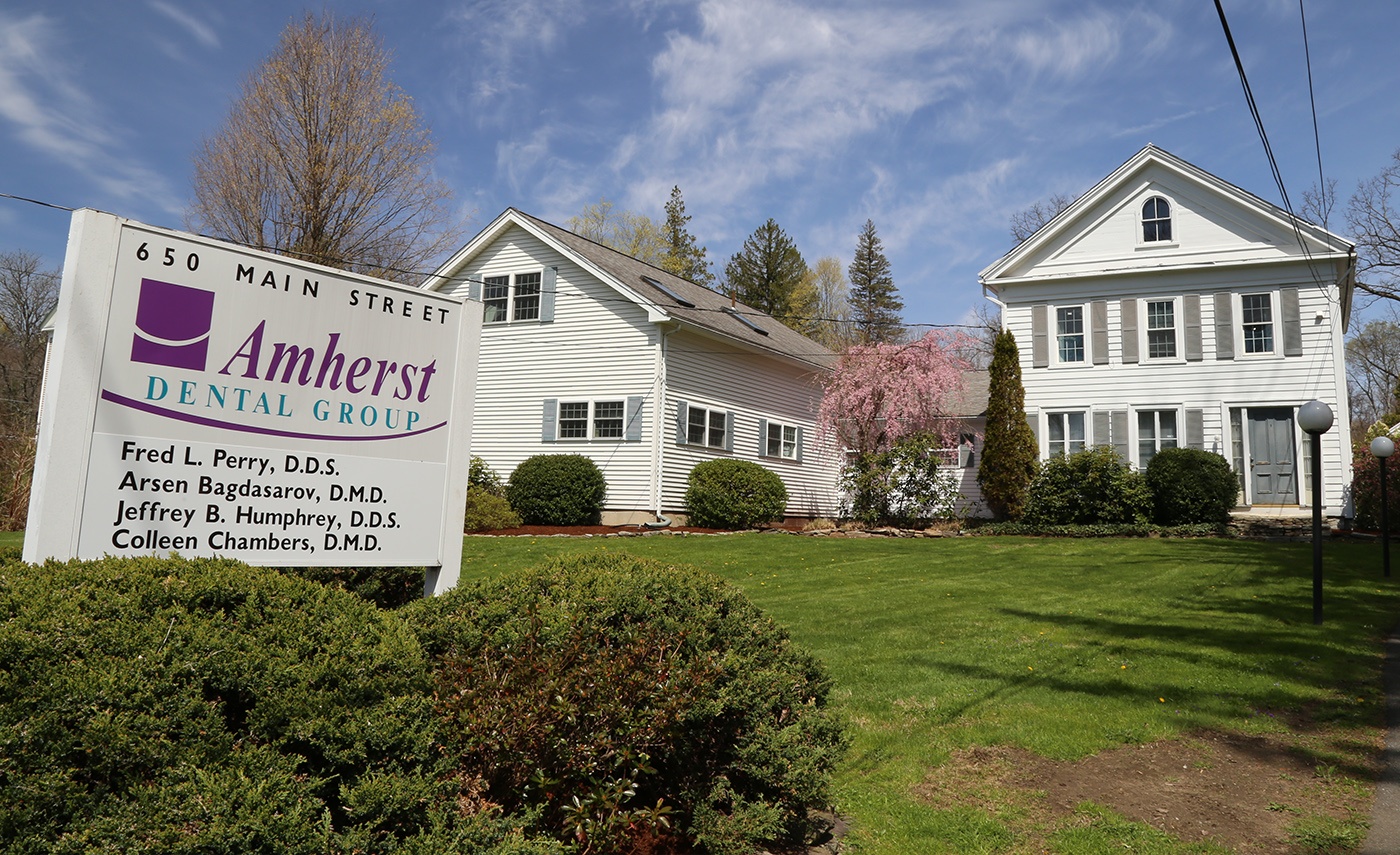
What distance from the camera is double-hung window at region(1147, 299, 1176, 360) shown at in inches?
828

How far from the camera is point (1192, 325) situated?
68.1ft

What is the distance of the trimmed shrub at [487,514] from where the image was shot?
1773cm

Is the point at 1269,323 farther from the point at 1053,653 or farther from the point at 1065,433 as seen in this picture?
the point at 1053,653

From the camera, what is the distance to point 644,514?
1947 centimetres

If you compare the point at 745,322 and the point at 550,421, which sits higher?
the point at 745,322

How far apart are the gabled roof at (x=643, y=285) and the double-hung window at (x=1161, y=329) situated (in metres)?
8.40

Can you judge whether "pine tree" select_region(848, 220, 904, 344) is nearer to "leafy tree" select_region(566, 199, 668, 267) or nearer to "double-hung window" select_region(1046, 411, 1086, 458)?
"leafy tree" select_region(566, 199, 668, 267)

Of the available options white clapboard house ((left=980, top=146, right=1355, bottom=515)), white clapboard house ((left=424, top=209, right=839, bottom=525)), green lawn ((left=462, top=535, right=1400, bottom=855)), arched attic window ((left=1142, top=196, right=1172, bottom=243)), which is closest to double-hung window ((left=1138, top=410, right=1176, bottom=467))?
white clapboard house ((left=980, top=146, right=1355, bottom=515))

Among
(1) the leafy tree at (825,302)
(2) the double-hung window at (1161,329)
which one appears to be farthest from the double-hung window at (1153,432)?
(1) the leafy tree at (825,302)

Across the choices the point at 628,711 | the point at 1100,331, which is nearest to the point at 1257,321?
the point at 1100,331

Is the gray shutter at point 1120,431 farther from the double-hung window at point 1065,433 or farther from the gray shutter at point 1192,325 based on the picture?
the gray shutter at point 1192,325

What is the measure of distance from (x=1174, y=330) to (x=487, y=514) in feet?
53.2

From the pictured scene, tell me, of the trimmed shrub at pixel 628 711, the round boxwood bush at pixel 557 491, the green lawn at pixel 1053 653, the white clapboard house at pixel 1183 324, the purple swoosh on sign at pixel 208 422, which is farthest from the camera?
the white clapboard house at pixel 1183 324

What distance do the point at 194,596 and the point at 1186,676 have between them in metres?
A: 6.48
